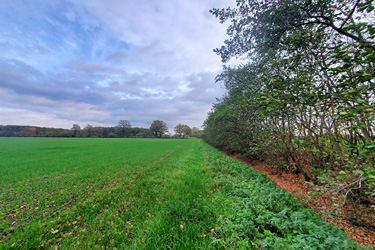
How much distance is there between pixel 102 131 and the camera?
97.5 meters

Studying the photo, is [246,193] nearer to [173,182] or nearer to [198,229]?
[198,229]

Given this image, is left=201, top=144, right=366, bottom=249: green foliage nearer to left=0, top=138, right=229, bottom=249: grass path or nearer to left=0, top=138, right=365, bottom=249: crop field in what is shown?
left=0, top=138, right=365, bottom=249: crop field

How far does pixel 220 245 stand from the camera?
262cm

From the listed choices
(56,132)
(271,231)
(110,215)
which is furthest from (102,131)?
(271,231)

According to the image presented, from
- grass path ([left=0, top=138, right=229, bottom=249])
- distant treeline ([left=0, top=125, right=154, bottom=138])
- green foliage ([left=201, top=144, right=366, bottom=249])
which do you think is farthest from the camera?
distant treeline ([left=0, top=125, right=154, bottom=138])

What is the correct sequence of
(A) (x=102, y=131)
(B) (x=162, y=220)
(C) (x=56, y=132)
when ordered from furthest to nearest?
1. (A) (x=102, y=131)
2. (C) (x=56, y=132)
3. (B) (x=162, y=220)

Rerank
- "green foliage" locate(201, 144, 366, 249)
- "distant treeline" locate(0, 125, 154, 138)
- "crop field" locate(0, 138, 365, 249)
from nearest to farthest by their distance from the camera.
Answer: "green foliage" locate(201, 144, 366, 249) → "crop field" locate(0, 138, 365, 249) → "distant treeline" locate(0, 125, 154, 138)

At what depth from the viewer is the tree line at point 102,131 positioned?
79.9 metres

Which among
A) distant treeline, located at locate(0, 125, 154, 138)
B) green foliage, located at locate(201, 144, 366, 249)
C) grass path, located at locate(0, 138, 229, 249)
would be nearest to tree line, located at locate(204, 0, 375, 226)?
green foliage, located at locate(201, 144, 366, 249)

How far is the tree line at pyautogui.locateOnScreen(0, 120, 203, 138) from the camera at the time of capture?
79887mm

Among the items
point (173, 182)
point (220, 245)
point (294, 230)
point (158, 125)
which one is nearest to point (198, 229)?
point (220, 245)

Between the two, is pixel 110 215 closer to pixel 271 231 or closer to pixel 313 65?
pixel 271 231

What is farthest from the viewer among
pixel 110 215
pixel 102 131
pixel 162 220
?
pixel 102 131

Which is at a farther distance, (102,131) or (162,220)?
(102,131)
